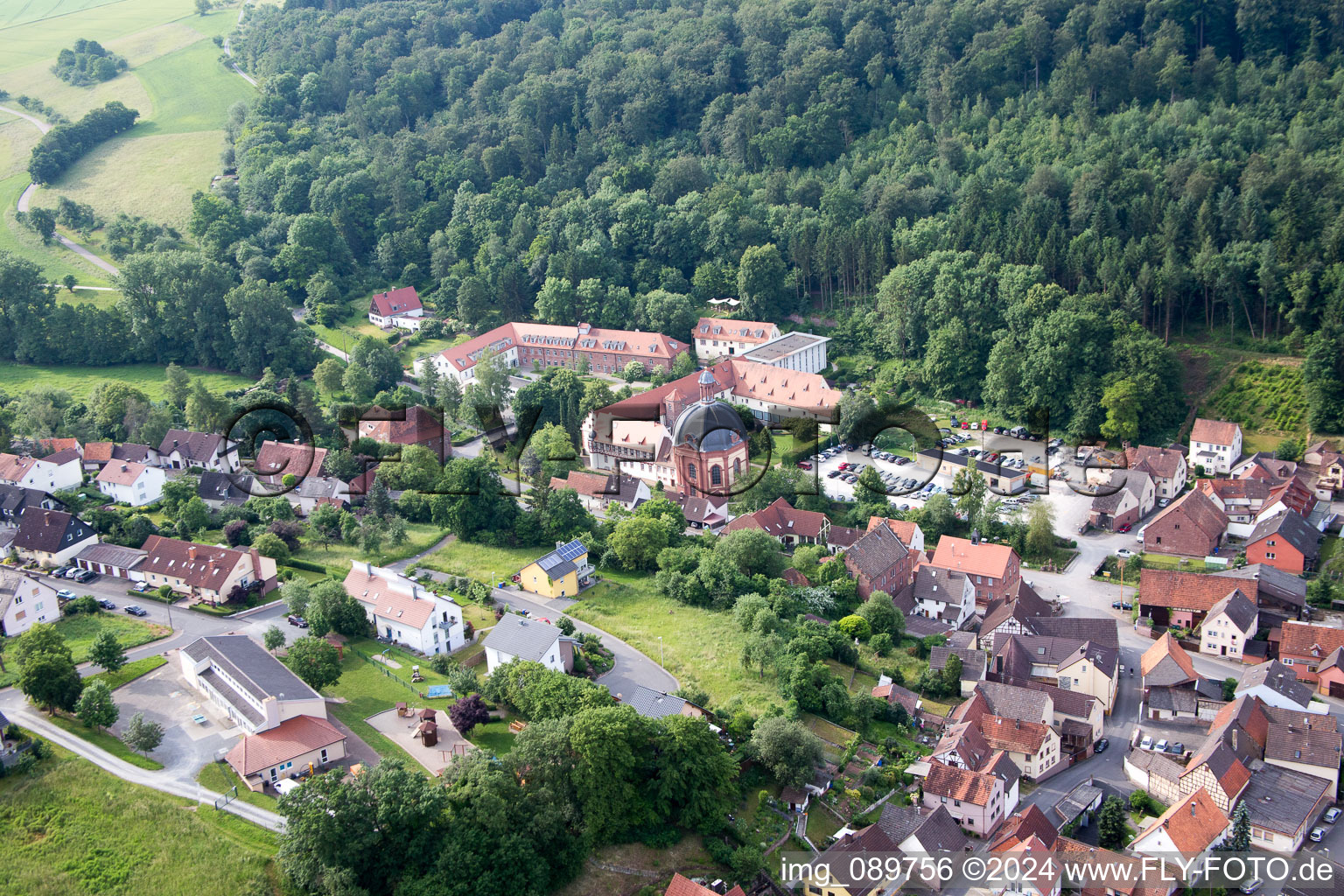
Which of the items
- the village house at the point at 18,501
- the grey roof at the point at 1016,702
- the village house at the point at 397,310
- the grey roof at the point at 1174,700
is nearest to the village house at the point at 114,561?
the village house at the point at 18,501

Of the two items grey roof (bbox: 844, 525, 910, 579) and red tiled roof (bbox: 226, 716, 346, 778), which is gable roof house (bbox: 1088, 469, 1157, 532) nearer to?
grey roof (bbox: 844, 525, 910, 579)

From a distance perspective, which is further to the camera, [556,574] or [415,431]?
[415,431]

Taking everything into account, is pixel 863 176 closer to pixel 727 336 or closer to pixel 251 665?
pixel 727 336

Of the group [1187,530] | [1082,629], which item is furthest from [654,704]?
[1187,530]

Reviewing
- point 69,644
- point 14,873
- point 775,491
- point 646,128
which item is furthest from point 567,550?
point 646,128

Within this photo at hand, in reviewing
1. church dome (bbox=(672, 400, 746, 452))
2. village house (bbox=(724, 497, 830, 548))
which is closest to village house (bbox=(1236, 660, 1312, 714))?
village house (bbox=(724, 497, 830, 548))

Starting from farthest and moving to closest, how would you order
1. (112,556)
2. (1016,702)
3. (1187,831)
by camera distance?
(112,556), (1016,702), (1187,831)

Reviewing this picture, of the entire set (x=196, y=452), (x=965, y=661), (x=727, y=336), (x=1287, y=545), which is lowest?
(x=1287, y=545)
